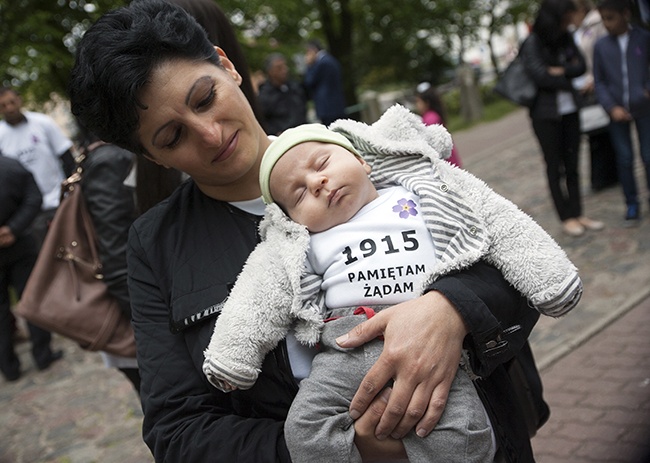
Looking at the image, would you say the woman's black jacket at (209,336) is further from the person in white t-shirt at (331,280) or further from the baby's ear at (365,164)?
the baby's ear at (365,164)

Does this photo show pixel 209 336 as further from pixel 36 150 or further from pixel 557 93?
pixel 36 150

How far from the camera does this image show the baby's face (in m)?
1.86

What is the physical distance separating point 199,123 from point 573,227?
5857 millimetres

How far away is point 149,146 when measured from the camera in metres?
1.93

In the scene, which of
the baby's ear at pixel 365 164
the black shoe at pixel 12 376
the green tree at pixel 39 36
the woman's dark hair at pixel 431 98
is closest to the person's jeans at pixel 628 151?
the woman's dark hair at pixel 431 98

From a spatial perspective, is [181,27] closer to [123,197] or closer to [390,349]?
[390,349]

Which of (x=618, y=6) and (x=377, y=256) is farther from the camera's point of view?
(x=618, y=6)

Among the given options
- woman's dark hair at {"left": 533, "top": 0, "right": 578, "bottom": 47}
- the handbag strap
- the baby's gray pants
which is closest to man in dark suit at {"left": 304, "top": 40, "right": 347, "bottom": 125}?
woman's dark hair at {"left": 533, "top": 0, "right": 578, "bottom": 47}

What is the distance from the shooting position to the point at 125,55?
177 cm

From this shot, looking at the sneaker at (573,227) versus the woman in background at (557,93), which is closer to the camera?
the woman in background at (557,93)

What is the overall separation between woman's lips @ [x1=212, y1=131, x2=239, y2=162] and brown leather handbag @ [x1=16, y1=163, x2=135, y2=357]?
1626mm

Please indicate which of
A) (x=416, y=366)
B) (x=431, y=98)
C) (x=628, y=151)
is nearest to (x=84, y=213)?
(x=416, y=366)

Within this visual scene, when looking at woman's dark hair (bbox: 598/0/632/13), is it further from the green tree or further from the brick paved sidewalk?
the green tree

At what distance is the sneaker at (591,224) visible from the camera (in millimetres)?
7017
